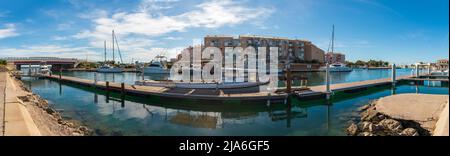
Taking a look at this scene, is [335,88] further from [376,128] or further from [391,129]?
[376,128]

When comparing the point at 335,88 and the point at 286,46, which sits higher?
the point at 286,46

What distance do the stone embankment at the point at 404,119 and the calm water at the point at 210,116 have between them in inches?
52.5

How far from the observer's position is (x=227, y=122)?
49.6ft

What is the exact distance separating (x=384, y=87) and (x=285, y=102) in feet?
57.9

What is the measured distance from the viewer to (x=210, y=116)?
54.6 ft

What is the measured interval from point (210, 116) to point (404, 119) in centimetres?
1032

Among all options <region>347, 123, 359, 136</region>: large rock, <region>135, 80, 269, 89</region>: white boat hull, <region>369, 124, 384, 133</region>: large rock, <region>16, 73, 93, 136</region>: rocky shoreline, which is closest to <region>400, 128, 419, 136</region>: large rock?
<region>369, 124, 384, 133</region>: large rock

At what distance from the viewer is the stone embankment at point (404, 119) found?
1082cm

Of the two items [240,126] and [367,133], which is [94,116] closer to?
[240,126]

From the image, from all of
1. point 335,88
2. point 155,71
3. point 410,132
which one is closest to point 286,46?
point 155,71

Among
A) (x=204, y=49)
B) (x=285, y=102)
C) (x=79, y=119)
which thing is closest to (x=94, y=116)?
(x=79, y=119)

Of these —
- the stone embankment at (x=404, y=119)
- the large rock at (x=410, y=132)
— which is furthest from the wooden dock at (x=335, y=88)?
the large rock at (x=410, y=132)

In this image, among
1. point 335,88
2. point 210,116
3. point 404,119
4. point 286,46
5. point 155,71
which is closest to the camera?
point 404,119
